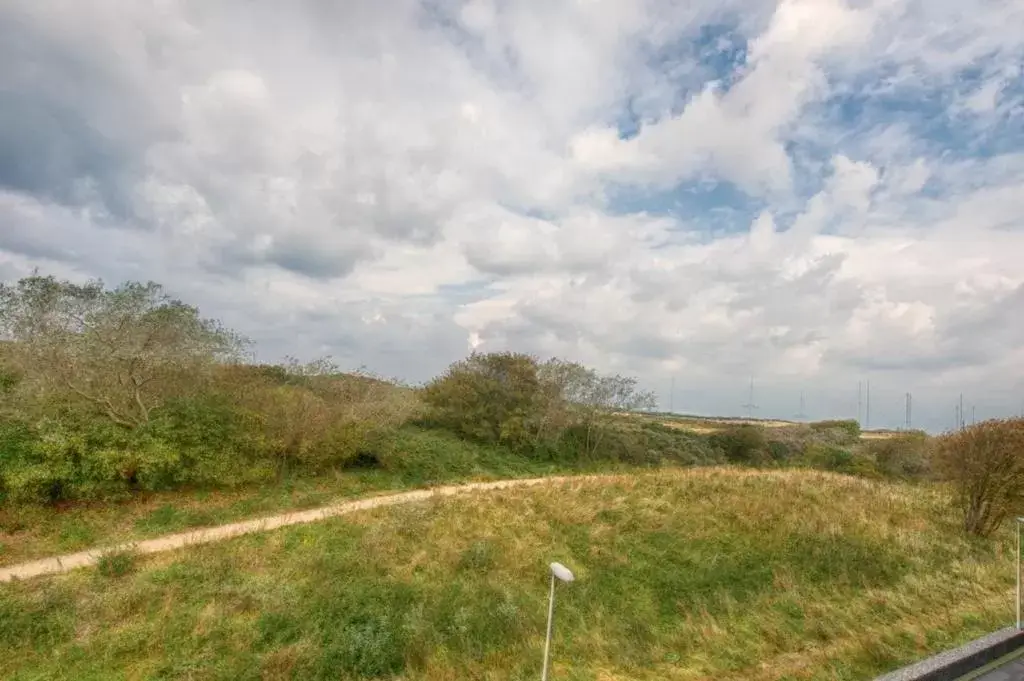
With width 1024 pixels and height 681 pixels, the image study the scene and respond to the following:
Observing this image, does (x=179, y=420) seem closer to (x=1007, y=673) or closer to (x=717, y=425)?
(x=1007, y=673)

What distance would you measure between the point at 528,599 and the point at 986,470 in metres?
12.0

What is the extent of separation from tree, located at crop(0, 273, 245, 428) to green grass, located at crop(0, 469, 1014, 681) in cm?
579

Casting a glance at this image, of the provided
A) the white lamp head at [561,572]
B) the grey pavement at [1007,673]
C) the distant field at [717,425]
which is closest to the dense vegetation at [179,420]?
the grey pavement at [1007,673]

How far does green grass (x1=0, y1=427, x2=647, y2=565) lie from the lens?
10.9 metres

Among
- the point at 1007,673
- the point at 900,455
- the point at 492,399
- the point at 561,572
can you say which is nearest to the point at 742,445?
the point at 900,455

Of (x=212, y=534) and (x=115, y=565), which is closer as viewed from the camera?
(x=115, y=565)

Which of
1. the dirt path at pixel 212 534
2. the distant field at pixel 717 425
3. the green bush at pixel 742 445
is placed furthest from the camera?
the distant field at pixel 717 425

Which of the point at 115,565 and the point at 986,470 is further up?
the point at 986,470

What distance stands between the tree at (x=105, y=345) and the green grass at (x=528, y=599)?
5788mm

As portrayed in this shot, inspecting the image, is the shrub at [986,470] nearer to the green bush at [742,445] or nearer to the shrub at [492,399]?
the shrub at [492,399]

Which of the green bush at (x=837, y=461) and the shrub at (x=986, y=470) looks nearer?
the shrub at (x=986, y=470)

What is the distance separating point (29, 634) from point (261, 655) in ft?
10.9

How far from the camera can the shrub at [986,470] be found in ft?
41.9

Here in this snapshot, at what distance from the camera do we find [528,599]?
9.73 m
